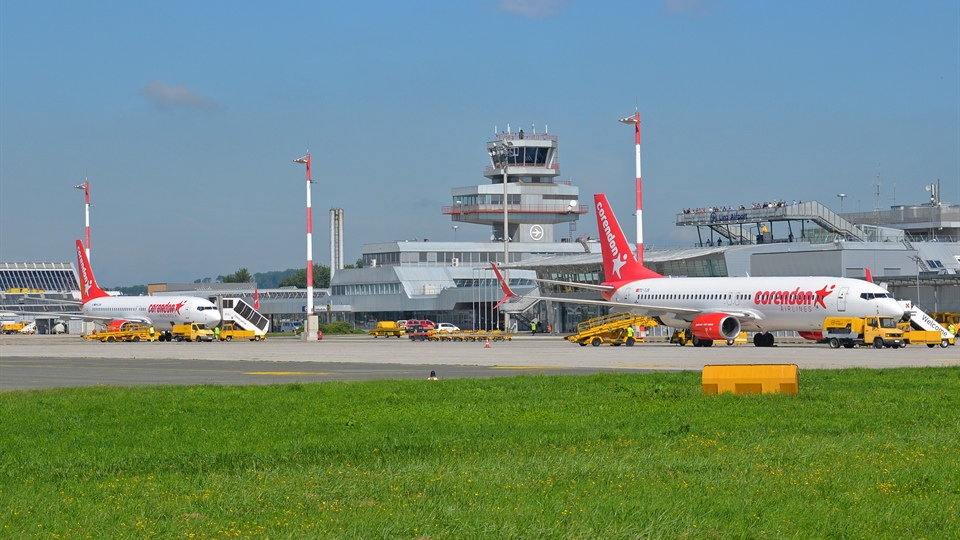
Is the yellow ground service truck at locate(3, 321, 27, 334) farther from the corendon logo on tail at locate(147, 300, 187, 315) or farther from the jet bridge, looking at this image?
the jet bridge

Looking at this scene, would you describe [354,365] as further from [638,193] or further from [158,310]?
[158,310]

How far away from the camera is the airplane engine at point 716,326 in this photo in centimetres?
5853

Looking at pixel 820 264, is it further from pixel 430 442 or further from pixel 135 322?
pixel 430 442

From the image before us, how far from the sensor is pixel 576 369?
36.6m

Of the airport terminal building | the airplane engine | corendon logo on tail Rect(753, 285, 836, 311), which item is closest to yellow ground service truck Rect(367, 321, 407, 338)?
the airport terminal building

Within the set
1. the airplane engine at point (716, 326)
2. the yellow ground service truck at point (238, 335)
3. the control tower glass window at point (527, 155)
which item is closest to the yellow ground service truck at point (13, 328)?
the control tower glass window at point (527, 155)

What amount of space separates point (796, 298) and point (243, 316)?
→ 49.2 m

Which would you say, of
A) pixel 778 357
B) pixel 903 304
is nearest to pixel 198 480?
pixel 778 357

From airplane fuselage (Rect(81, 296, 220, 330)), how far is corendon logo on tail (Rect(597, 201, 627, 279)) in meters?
32.9

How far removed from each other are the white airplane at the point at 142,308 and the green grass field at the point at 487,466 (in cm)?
6656

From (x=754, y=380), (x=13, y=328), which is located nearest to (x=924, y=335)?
(x=754, y=380)

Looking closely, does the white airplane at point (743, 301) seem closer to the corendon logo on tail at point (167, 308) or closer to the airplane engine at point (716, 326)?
the airplane engine at point (716, 326)

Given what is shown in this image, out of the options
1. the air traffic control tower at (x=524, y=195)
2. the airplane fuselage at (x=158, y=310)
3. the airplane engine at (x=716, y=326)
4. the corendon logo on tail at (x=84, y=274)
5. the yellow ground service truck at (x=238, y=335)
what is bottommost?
the yellow ground service truck at (x=238, y=335)

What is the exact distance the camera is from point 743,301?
60.1m
